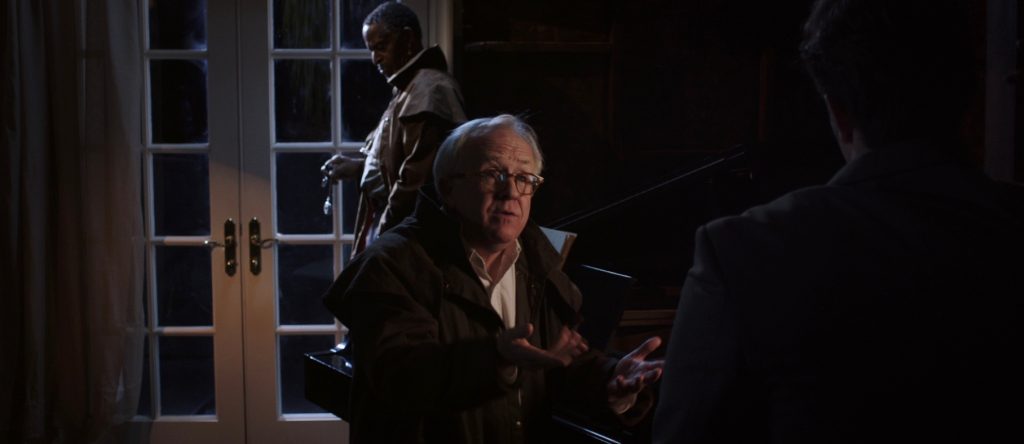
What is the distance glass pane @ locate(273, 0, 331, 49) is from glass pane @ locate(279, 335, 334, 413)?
1.16 meters

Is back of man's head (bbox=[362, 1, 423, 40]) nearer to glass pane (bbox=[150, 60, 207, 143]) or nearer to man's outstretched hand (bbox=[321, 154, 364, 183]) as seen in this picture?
man's outstretched hand (bbox=[321, 154, 364, 183])

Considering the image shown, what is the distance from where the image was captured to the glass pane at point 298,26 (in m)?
3.74

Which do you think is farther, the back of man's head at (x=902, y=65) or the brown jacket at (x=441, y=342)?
the brown jacket at (x=441, y=342)

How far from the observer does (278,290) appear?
12.6 feet

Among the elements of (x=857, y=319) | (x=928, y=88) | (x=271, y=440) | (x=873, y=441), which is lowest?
(x=271, y=440)

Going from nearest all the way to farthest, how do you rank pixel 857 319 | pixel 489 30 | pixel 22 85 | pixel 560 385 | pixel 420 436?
pixel 857 319
pixel 420 436
pixel 560 385
pixel 22 85
pixel 489 30

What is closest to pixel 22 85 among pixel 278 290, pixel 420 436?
pixel 278 290

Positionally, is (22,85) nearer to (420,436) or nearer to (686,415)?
(420,436)

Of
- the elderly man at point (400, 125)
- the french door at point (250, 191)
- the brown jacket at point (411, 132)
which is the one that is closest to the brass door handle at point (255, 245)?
the french door at point (250, 191)

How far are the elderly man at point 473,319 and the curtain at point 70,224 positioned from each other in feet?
7.04

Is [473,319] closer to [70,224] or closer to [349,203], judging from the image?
[349,203]

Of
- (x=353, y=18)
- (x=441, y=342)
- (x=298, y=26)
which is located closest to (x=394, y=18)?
(x=353, y=18)

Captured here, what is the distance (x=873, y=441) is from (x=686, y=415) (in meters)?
0.17

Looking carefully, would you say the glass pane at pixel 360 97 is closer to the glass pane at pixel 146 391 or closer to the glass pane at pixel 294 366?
the glass pane at pixel 294 366
